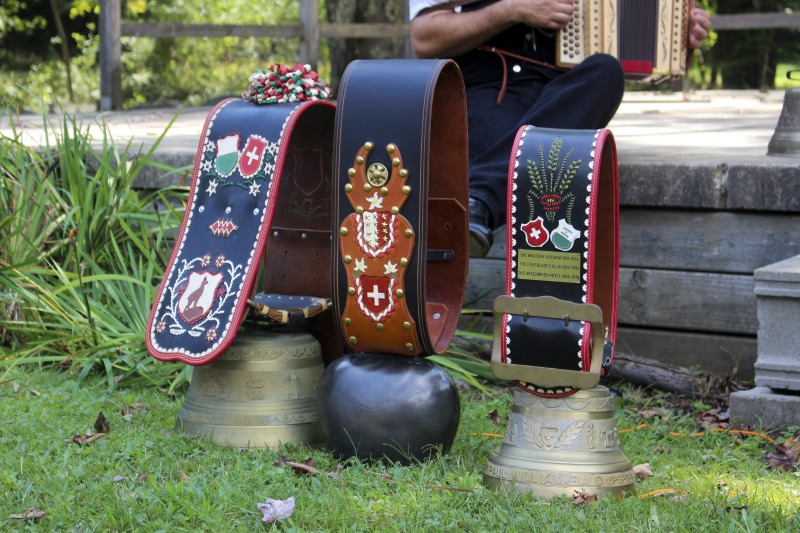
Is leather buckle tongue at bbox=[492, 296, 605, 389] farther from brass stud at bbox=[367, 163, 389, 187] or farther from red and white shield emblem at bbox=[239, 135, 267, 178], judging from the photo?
red and white shield emblem at bbox=[239, 135, 267, 178]

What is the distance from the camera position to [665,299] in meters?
3.72

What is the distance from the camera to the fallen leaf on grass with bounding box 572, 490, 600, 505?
235 centimetres

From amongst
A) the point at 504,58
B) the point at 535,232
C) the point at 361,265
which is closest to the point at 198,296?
the point at 361,265

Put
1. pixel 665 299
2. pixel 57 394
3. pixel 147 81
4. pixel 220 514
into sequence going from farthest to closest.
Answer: pixel 147 81, pixel 665 299, pixel 57 394, pixel 220 514

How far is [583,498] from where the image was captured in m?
2.35

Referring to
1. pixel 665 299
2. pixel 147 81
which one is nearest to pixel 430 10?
pixel 665 299

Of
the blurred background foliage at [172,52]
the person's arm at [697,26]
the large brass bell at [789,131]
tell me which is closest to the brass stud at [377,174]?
the large brass bell at [789,131]

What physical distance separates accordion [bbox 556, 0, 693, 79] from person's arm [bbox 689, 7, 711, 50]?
2 cm

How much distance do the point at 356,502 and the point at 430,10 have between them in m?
2.14

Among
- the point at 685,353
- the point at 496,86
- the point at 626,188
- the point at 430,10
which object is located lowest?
the point at 685,353

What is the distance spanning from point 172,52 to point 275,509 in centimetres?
1517

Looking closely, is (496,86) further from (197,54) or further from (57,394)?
(197,54)

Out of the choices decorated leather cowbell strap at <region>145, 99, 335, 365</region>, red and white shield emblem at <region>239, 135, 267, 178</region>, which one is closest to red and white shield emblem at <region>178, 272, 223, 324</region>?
decorated leather cowbell strap at <region>145, 99, 335, 365</region>

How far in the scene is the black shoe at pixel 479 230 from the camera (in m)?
3.27
